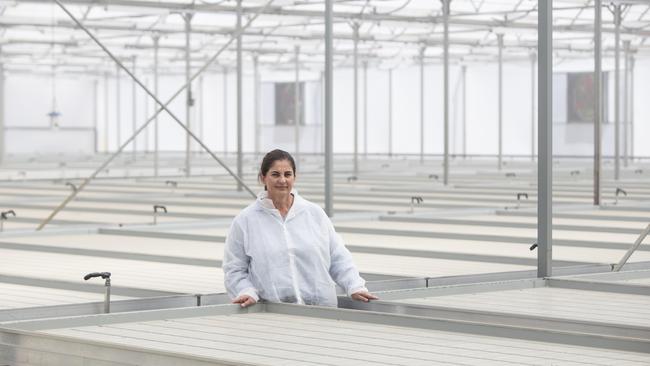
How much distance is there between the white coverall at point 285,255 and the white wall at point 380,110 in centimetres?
2915

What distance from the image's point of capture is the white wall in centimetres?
3631

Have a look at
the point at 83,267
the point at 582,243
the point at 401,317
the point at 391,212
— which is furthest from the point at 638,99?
the point at 401,317

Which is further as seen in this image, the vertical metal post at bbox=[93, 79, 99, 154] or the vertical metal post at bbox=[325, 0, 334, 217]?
the vertical metal post at bbox=[93, 79, 99, 154]

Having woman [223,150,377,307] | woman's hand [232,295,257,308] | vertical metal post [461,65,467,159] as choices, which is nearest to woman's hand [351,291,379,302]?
woman [223,150,377,307]

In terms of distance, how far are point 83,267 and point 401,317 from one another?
3801 mm

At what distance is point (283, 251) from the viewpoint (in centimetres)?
591

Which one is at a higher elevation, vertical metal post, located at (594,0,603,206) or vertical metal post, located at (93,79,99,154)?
vertical metal post, located at (93,79,99,154)

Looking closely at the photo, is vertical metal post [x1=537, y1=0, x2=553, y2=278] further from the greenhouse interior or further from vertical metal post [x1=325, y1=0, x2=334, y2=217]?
vertical metal post [x1=325, y1=0, x2=334, y2=217]

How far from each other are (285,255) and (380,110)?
34.5 metres

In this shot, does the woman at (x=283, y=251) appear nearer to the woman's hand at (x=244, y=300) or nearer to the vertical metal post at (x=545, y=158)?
the woman's hand at (x=244, y=300)

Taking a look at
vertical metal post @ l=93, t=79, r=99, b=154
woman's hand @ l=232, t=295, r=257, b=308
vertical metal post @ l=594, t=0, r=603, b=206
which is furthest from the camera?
vertical metal post @ l=93, t=79, r=99, b=154

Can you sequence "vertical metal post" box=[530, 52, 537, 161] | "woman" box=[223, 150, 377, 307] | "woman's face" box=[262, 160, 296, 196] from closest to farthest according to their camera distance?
"woman's face" box=[262, 160, 296, 196]
"woman" box=[223, 150, 377, 307]
"vertical metal post" box=[530, 52, 537, 161]

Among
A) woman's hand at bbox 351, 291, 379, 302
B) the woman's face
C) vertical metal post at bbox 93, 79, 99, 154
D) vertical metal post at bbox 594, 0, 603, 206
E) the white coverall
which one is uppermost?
vertical metal post at bbox 93, 79, 99, 154

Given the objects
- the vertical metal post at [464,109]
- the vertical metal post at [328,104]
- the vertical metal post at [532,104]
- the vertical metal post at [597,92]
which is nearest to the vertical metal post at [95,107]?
the vertical metal post at [464,109]
